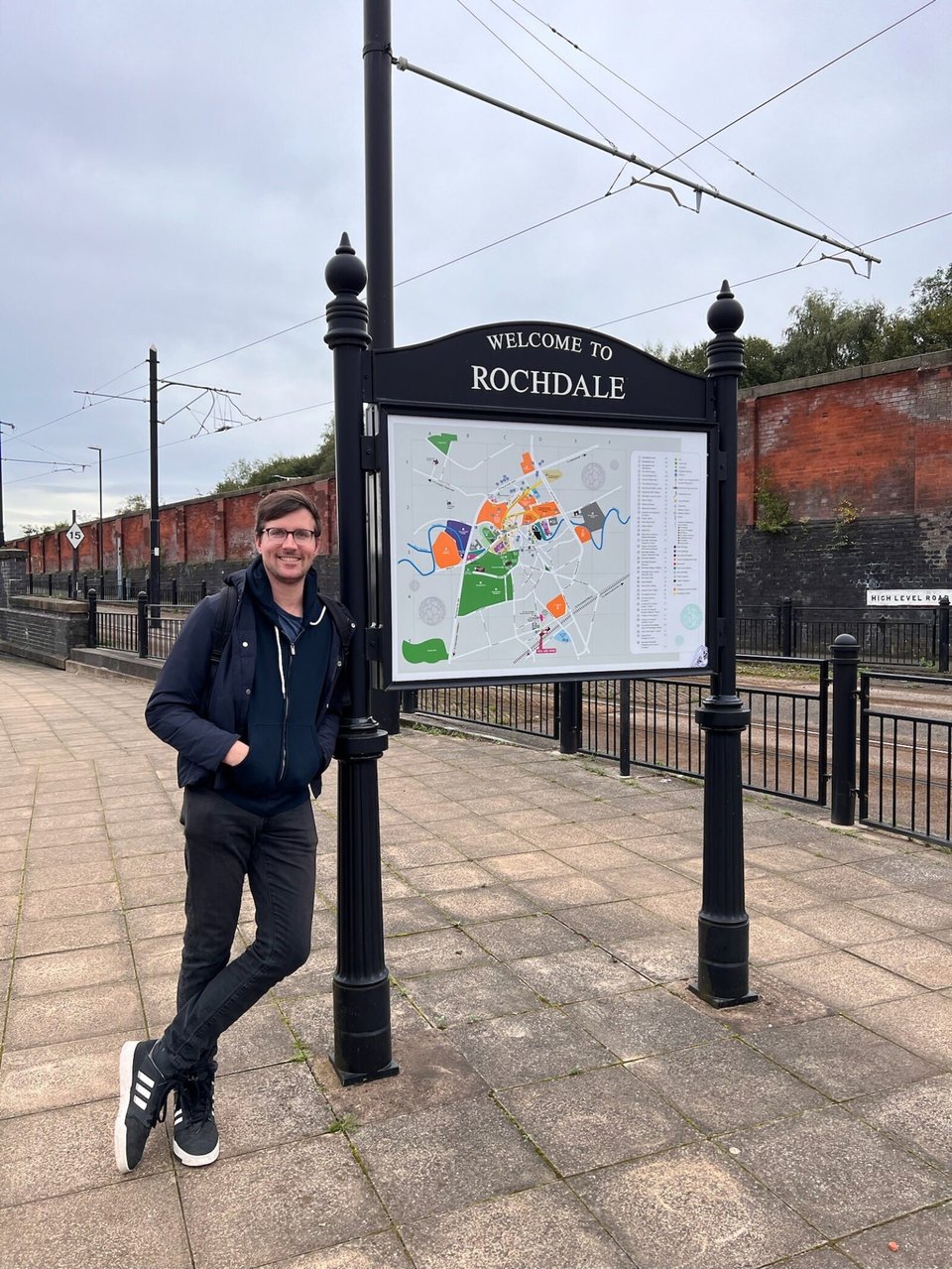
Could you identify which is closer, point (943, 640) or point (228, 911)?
point (228, 911)

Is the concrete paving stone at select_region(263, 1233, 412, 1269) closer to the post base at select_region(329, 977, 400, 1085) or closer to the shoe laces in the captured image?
the shoe laces

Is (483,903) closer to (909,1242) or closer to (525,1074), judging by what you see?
(525,1074)

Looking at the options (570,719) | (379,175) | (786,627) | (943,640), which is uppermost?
(379,175)

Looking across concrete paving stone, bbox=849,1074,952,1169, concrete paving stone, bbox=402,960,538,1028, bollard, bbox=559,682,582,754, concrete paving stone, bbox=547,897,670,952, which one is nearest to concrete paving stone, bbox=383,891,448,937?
concrete paving stone, bbox=402,960,538,1028

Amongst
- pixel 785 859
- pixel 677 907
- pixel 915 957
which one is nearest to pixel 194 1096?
pixel 677 907

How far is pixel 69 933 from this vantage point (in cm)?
442

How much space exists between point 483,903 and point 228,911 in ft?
7.55

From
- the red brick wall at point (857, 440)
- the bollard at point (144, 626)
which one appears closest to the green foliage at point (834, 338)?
the red brick wall at point (857, 440)

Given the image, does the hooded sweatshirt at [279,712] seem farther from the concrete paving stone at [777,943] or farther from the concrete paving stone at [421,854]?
the concrete paving stone at [421,854]

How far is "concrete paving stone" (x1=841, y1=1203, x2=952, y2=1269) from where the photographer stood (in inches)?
89.0

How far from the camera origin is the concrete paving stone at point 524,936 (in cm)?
420

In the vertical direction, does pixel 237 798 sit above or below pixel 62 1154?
above

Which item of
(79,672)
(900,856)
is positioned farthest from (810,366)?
(900,856)

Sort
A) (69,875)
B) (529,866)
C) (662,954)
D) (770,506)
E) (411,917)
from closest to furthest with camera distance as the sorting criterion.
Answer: (662,954)
(411,917)
(69,875)
(529,866)
(770,506)
